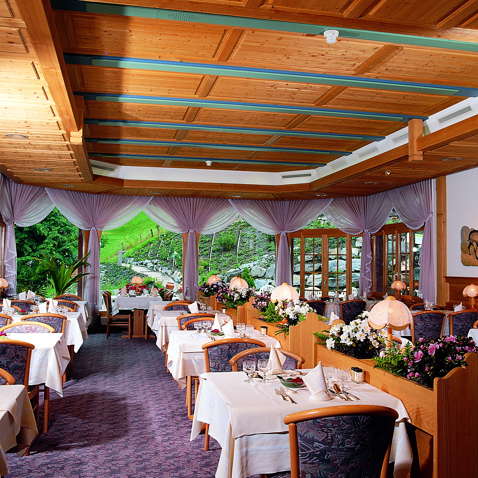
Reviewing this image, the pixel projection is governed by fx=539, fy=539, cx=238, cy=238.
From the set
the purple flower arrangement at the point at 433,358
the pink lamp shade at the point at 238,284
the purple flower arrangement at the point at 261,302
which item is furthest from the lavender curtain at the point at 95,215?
the purple flower arrangement at the point at 433,358

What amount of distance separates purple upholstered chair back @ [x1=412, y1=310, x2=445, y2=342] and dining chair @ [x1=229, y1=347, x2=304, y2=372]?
10.3ft

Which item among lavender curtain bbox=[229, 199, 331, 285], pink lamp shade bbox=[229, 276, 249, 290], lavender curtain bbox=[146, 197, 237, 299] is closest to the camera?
pink lamp shade bbox=[229, 276, 249, 290]

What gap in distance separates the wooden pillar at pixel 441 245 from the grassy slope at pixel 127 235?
7.59 metres

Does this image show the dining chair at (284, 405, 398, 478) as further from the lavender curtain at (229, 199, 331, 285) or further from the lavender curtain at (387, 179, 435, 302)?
the lavender curtain at (229, 199, 331, 285)

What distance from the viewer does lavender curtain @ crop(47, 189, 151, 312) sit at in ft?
36.7

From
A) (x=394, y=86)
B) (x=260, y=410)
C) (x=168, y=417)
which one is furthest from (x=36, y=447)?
(x=394, y=86)

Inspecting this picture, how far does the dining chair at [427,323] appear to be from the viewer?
272 inches

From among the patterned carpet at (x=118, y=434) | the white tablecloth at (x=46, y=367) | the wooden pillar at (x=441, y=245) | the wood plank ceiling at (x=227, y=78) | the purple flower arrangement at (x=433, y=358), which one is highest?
the wood plank ceiling at (x=227, y=78)

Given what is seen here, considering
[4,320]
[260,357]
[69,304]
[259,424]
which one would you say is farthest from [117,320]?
[259,424]

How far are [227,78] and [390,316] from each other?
2.84 meters

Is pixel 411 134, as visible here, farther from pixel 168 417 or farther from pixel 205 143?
pixel 168 417

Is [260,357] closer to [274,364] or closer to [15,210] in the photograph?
[274,364]

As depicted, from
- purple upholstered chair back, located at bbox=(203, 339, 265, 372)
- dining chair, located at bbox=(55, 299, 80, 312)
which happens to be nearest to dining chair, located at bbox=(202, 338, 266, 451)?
purple upholstered chair back, located at bbox=(203, 339, 265, 372)

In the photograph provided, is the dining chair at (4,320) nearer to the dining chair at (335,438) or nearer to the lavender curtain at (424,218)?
the dining chair at (335,438)
